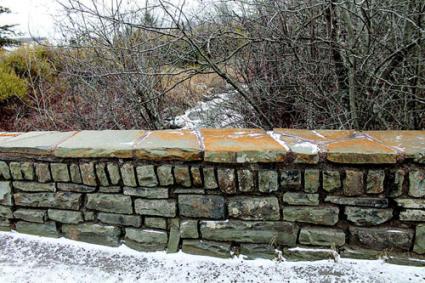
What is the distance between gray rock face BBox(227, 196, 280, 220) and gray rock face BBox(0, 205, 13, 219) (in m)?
1.31

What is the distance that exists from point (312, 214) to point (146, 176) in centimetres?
83

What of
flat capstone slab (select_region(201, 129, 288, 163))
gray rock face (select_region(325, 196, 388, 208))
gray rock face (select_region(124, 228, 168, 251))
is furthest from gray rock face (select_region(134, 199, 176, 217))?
gray rock face (select_region(325, 196, 388, 208))

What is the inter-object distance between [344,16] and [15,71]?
527 cm

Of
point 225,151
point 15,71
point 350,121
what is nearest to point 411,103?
point 350,121

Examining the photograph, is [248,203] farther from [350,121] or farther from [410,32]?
[410,32]

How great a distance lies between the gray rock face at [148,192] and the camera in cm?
168

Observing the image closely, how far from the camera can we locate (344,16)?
2.43 m

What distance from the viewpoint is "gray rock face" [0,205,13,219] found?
77.2 inches

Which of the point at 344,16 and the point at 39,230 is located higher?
the point at 344,16

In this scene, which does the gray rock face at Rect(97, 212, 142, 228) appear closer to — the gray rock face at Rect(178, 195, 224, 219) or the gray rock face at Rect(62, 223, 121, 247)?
the gray rock face at Rect(62, 223, 121, 247)

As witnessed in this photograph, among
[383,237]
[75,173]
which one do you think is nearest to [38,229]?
[75,173]

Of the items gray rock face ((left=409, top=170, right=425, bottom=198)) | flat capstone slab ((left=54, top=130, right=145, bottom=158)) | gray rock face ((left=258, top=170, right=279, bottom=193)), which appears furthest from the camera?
flat capstone slab ((left=54, top=130, right=145, bottom=158))

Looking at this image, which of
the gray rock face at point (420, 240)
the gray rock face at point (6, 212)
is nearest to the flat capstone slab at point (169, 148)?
the gray rock face at point (6, 212)

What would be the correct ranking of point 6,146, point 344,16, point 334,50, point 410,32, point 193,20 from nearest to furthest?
point 6,146 < point 410,32 < point 344,16 < point 334,50 < point 193,20
